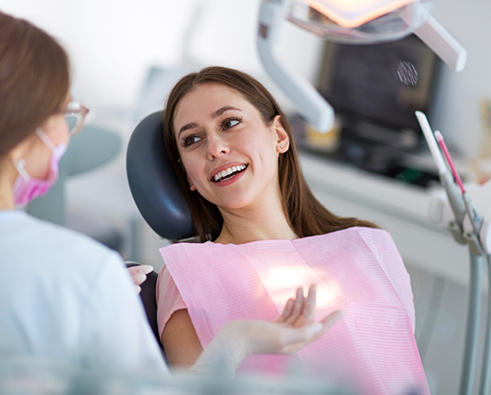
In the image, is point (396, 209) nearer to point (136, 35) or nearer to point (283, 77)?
point (283, 77)

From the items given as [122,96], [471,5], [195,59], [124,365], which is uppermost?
[471,5]

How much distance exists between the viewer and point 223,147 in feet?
4.11

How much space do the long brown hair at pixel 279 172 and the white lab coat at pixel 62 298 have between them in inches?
26.7

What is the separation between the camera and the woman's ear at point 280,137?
1.41m

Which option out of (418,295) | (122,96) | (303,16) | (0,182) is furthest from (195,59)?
(0,182)

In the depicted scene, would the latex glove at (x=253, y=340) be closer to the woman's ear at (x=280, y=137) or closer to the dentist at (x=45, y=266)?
the dentist at (x=45, y=266)

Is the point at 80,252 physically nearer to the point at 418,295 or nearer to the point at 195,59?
the point at 418,295

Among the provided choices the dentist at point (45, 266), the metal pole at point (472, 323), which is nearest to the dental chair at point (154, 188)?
the dentist at point (45, 266)

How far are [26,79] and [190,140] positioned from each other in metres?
0.68

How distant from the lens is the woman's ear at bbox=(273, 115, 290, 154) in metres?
1.41

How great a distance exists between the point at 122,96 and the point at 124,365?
10.4 feet

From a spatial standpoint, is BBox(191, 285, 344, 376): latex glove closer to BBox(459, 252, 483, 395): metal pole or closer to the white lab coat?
the white lab coat

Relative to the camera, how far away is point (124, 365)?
0.67 m

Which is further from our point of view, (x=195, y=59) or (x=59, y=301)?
(x=195, y=59)
